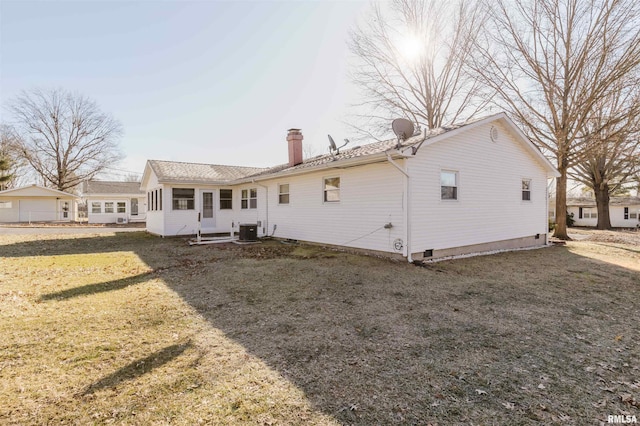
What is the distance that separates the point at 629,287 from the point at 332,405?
7695mm

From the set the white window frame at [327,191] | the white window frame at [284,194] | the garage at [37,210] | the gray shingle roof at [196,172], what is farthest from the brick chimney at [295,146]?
the garage at [37,210]

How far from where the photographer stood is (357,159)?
912 centimetres

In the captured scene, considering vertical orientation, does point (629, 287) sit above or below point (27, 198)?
below

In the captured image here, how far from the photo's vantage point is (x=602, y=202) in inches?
1052

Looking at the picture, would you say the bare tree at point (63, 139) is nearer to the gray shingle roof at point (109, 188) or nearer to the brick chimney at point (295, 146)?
the gray shingle roof at point (109, 188)

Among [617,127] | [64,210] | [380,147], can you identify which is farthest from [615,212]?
[64,210]

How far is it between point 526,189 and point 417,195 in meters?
6.75

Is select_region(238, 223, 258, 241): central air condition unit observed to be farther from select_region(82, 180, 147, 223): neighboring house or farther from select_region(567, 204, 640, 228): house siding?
select_region(567, 204, 640, 228): house siding

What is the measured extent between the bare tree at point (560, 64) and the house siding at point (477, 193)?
4.04m

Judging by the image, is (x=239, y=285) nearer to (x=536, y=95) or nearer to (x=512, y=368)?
(x=512, y=368)

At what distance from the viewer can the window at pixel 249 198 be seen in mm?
15844

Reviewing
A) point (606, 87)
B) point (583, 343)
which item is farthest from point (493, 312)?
point (606, 87)

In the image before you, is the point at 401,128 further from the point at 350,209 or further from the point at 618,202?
the point at 618,202

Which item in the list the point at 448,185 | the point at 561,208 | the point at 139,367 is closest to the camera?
the point at 139,367
